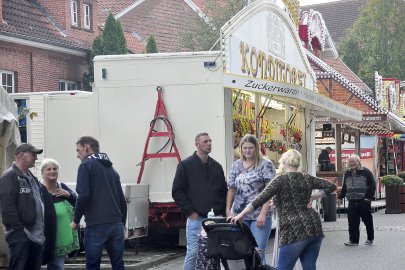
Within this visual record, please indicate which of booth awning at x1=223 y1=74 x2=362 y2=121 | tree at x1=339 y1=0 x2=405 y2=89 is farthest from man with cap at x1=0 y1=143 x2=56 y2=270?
tree at x1=339 y1=0 x2=405 y2=89

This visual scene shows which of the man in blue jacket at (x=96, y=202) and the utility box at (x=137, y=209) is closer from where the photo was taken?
the man in blue jacket at (x=96, y=202)

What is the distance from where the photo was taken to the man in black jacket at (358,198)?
16984mm

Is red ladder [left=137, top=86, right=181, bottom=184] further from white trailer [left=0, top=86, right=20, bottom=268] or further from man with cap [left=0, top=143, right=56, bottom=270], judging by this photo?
Result: man with cap [left=0, top=143, right=56, bottom=270]

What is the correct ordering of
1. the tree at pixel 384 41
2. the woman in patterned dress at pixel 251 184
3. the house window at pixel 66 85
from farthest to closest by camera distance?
1. the tree at pixel 384 41
2. the house window at pixel 66 85
3. the woman in patterned dress at pixel 251 184

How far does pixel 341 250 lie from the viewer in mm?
16172

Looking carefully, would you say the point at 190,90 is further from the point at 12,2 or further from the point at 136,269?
the point at 12,2

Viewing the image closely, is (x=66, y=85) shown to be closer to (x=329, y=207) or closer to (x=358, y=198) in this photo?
(x=329, y=207)

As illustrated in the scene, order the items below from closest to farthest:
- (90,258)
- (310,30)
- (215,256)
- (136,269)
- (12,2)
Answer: (215,256) → (90,258) → (136,269) → (12,2) → (310,30)

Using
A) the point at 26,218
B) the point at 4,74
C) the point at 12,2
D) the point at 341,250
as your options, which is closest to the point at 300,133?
the point at 341,250

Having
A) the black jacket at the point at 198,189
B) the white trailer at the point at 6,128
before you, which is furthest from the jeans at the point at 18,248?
the black jacket at the point at 198,189

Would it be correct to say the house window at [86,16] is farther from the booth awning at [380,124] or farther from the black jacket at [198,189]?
the black jacket at [198,189]

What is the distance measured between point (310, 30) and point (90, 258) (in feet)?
82.1

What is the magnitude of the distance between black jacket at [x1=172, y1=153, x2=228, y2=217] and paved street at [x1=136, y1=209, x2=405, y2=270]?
3.39 meters

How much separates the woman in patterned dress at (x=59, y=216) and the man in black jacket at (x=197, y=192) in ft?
4.09
